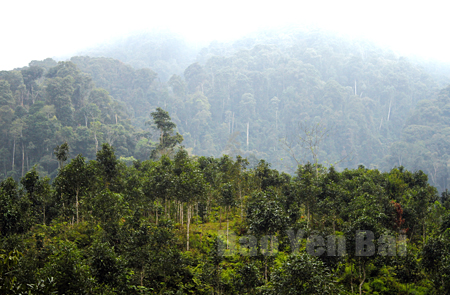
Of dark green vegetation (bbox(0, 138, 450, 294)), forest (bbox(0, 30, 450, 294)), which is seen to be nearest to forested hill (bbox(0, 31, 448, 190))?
forest (bbox(0, 30, 450, 294))

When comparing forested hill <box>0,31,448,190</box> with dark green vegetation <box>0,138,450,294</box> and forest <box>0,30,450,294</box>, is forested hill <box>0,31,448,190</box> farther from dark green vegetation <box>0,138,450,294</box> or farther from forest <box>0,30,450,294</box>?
dark green vegetation <box>0,138,450,294</box>

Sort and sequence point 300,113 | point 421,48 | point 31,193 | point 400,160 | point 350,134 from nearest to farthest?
point 31,193
point 400,160
point 350,134
point 300,113
point 421,48

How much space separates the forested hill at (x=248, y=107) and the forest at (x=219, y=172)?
486 mm

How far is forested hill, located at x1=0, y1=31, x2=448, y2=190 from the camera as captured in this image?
6657 cm

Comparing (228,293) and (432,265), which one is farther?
(228,293)

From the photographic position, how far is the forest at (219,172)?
16281mm

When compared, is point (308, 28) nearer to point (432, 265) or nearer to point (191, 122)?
point (191, 122)

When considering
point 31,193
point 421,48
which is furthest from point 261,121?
point 421,48

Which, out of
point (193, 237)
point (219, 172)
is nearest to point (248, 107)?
point (219, 172)

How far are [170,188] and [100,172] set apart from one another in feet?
18.8

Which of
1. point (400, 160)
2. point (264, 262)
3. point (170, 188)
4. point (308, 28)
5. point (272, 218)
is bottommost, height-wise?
point (264, 262)

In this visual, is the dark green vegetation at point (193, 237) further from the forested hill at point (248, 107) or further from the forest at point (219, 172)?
the forested hill at point (248, 107)

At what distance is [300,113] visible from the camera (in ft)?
357

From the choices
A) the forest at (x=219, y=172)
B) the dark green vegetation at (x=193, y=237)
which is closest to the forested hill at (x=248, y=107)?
the forest at (x=219, y=172)
